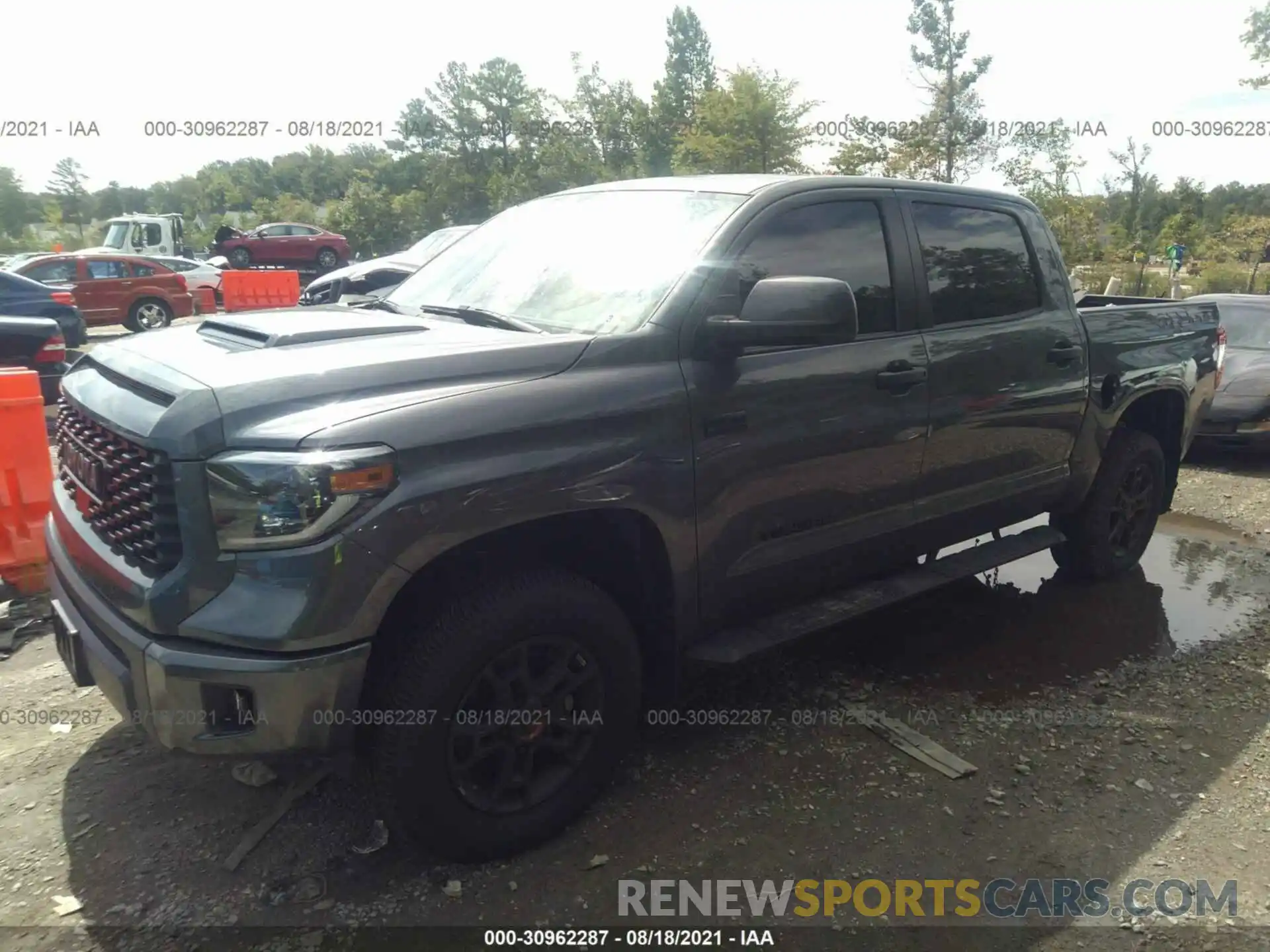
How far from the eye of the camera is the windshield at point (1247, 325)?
27.7 feet

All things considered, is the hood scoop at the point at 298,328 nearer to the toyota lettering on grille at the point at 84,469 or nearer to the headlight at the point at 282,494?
the toyota lettering on grille at the point at 84,469

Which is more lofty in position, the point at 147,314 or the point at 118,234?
the point at 118,234

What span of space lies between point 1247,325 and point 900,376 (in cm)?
731

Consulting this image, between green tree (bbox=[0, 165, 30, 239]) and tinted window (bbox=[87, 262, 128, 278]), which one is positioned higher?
green tree (bbox=[0, 165, 30, 239])

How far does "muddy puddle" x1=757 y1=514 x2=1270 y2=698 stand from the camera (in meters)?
4.02

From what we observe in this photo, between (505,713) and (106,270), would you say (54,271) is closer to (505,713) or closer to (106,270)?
(106,270)

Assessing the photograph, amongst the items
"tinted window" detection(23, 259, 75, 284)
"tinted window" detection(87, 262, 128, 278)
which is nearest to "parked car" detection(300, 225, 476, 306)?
"tinted window" detection(87, 262, 128, 278)

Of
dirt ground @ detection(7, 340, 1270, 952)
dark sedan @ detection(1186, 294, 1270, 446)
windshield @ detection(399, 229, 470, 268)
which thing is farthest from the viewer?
windshield @ detection(399, 229, 470, 268)

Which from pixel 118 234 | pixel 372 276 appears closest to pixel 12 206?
pixel 118 234

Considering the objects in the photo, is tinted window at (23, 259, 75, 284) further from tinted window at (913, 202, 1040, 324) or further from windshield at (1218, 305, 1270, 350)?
windshield at (1218, 305, 1270, 350)

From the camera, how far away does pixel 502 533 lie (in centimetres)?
251

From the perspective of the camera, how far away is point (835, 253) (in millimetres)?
3350

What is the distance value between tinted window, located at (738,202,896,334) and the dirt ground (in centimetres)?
158

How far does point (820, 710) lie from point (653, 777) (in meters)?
0.84
